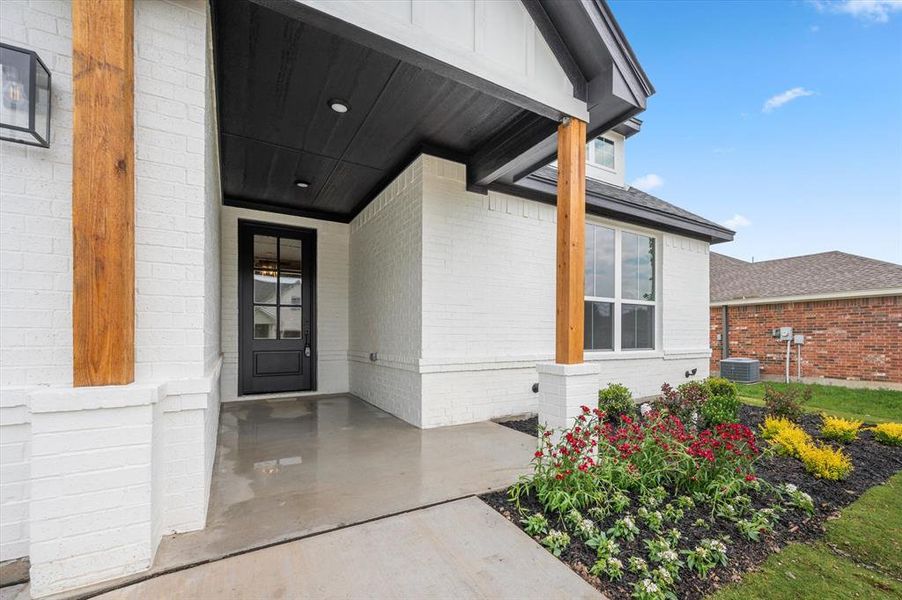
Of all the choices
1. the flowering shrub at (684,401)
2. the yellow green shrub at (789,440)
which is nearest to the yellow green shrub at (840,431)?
the yellow green shrub at (789,440)

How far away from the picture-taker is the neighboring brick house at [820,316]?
822 centimetres

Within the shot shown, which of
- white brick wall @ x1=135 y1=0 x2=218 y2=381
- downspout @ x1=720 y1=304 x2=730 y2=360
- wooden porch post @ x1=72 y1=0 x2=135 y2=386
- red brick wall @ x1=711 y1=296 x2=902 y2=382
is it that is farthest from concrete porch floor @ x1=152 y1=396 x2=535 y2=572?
downspout @ x1=720 y1=304 x2=730 y2=360

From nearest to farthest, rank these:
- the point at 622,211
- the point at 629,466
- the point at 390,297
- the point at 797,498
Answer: the point at 797,498, the point at 629,466, the point at 390,297, the point at 622,211

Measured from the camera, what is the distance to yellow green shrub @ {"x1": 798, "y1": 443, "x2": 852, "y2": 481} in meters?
3.07

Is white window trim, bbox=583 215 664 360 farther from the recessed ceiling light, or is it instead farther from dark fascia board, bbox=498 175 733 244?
the recessed ceiling light

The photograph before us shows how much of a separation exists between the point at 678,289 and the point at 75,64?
8.05 metres

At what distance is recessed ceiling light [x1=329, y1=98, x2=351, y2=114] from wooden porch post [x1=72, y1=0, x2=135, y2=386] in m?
1.71

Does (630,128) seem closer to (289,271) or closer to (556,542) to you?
(289,271)

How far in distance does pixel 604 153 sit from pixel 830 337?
7.41m

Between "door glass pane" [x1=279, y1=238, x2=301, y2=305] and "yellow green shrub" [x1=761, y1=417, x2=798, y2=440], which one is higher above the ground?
"door glass pane" [x1=279, y1=238, x2=301, y2=305]

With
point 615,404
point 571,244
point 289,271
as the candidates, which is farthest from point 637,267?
point 289,271

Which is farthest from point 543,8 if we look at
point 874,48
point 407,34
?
point 874,48

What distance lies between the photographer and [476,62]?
2.72m

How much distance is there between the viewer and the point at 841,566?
2.00 m
